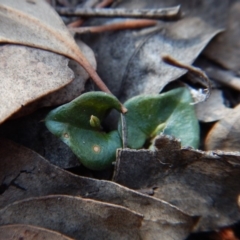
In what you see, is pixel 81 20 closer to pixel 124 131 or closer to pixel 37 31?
pixel 37 31

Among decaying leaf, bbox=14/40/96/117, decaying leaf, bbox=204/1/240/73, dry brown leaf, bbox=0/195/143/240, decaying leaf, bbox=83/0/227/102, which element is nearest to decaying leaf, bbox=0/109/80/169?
decaying leaf, bbox=14/40/96/117

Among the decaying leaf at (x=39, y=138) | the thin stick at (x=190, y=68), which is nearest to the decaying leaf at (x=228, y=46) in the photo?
the thin stick at (x=190, y=68)

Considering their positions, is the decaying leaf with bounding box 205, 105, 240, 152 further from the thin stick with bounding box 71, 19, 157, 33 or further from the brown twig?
the brown twig

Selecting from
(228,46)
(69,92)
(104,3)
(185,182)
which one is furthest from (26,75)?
(228,46)

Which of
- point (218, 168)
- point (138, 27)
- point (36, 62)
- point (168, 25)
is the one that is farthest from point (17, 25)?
point (218, 168)

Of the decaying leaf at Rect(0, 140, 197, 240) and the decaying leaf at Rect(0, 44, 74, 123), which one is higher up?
the decaying leaf at Rect(0, 44, 74, 123)

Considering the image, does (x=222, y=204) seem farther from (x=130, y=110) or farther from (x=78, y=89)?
(x=78, y=89)

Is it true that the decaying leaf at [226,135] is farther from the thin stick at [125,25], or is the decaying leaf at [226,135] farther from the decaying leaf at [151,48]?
the thin stick at [125,25]
